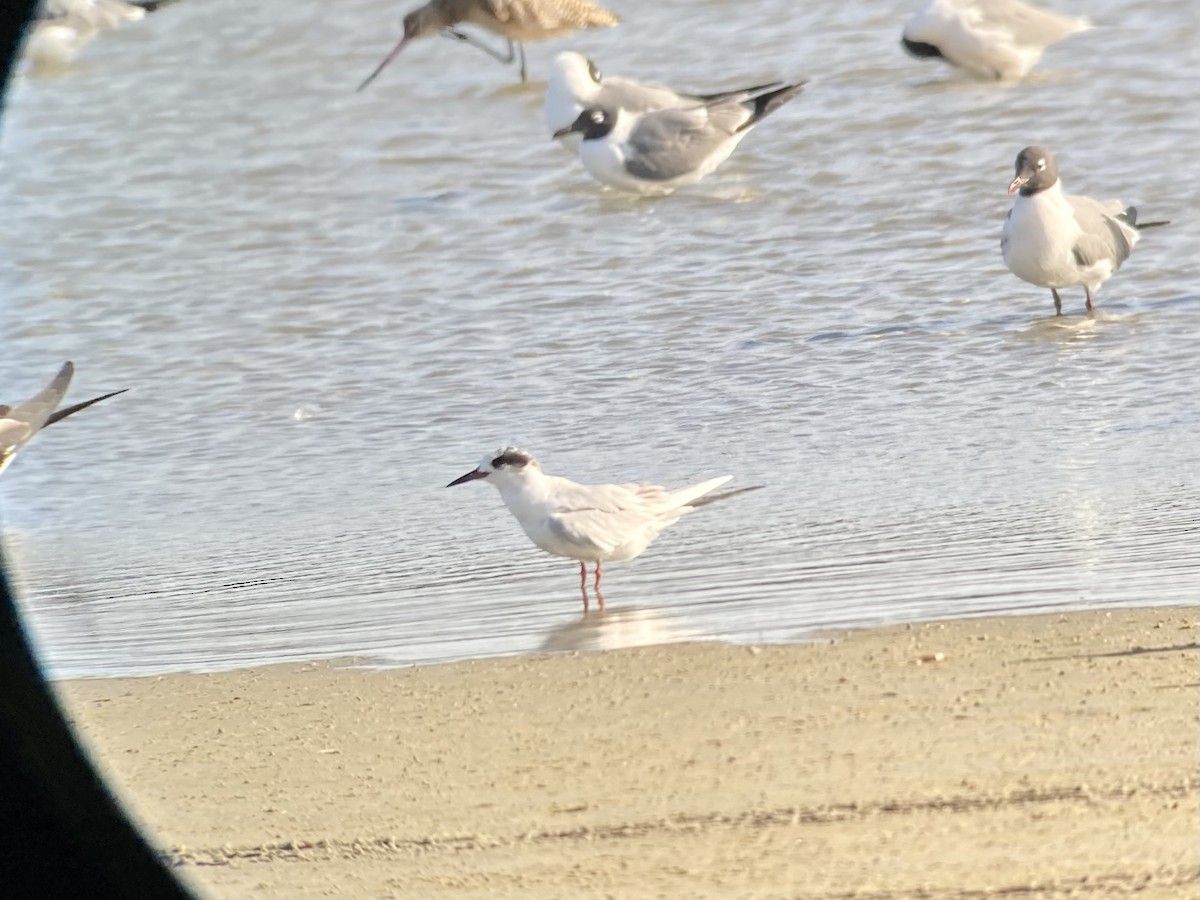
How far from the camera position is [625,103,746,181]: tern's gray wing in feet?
29.5

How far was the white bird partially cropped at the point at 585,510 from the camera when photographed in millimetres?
4273

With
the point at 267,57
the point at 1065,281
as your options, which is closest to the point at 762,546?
the point at 1065,281

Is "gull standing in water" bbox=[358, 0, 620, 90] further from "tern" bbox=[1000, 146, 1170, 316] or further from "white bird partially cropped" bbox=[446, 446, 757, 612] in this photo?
"white bird partially cropped" bbox=[446, 446, 757, 612]

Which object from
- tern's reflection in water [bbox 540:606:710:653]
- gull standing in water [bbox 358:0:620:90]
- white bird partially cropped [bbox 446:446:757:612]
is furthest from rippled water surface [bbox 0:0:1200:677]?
gull standing in water [bbox 358:0:620:90]

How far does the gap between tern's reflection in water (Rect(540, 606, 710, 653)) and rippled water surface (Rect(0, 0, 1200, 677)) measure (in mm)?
18

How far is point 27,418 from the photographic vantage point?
5117 mm

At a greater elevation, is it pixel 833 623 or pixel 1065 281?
pixel 833 623

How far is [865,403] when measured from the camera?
570 cm

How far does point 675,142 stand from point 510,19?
9.74 ft

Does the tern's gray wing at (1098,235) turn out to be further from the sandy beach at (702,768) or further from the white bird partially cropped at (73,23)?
the white bird partially cropped at (73,23)

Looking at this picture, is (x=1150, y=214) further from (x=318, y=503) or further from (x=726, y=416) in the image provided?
(x=318, y=503)

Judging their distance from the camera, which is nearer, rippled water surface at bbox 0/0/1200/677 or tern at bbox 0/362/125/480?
rippled water surface at bbox 0/0/1200/677

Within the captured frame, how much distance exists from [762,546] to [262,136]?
628 centimetres

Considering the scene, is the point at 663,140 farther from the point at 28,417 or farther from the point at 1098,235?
the point at 28,417
